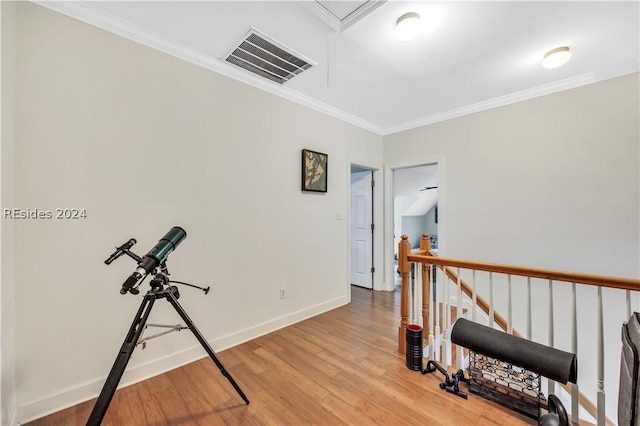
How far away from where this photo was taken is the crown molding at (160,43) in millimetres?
1710

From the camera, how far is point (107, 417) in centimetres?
→ 160

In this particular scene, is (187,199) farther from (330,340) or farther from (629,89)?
(629,89)

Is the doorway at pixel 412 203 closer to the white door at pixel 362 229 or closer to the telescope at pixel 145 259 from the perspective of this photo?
the white door at pixel 362 229

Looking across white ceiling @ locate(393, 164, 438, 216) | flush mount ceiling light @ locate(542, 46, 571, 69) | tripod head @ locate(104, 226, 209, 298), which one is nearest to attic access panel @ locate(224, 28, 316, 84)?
tripod head @ locate(104, 226, 209, 298)

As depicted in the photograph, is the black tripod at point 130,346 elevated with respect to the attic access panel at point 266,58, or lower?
lower

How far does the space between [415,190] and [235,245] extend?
521 cm

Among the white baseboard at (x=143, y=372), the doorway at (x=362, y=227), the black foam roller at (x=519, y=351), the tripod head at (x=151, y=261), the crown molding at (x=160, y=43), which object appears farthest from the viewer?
the doorway at (x=362, y=227)

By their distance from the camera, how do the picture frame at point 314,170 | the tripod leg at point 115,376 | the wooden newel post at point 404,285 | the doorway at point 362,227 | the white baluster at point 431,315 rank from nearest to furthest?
the tripod leg at point 115,376 → the white baluster at point 431,315 → the wooden newel post at point 404,285 → the picture frame at point 314,170 → the doorway at point 362,227

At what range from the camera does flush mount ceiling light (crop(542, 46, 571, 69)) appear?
85.5 inches

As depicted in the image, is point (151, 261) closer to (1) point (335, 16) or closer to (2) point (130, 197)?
(2) point (130, 197)

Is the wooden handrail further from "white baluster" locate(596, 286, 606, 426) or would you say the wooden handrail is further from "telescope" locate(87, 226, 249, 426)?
"telescope" locate(87, 226, 249, 426)

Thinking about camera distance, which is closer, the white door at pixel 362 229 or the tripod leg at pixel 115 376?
the tripod leg at pixel 115 376

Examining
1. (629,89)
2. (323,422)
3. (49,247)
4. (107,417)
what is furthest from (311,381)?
(629,89)

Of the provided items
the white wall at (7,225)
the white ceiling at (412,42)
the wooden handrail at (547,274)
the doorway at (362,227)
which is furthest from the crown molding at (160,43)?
the wooden handrail at (547,274)
